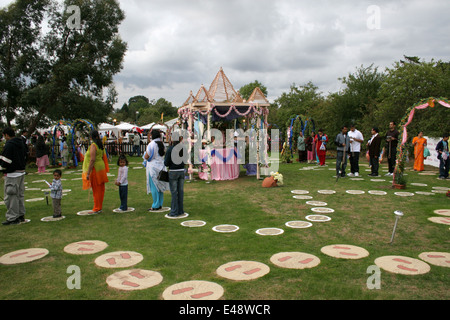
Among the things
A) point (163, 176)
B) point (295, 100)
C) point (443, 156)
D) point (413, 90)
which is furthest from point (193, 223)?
point (295, 100)

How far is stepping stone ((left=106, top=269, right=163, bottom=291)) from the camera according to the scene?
140 inches

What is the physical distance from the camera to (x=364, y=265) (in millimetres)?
4020

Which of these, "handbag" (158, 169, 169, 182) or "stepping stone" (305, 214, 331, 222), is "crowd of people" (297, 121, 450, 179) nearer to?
"stepping stone" (305, 214, 331, 222)

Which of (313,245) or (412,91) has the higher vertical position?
(412,91)

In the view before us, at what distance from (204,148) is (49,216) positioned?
596 cm

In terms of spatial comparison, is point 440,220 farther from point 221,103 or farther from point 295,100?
point 295,100

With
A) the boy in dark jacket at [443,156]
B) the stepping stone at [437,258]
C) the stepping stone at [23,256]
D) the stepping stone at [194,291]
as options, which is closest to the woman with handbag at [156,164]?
the stepping stone at [23,256]

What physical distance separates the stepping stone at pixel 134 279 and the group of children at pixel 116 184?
3485mm

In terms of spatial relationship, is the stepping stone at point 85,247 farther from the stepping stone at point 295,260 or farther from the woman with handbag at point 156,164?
the stepping stone at point 295,260

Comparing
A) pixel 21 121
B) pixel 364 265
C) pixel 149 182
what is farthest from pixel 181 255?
pixel 21 121

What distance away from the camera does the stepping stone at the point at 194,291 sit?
3285 mm

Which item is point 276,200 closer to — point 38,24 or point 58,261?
point 58,261

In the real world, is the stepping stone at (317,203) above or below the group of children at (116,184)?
below

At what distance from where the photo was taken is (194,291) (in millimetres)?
3418
